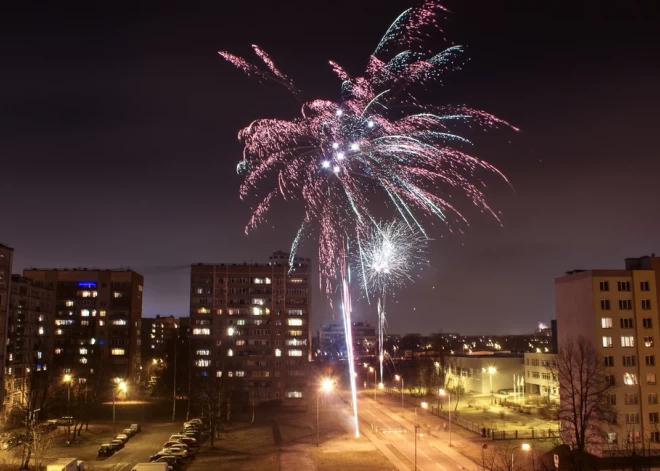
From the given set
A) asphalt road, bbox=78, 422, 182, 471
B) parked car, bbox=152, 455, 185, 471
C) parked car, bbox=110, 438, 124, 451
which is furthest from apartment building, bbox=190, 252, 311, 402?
parked car, bbox=152, 455, 185, 471

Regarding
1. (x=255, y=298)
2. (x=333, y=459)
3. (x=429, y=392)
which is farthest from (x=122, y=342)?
(x=333, y=459)

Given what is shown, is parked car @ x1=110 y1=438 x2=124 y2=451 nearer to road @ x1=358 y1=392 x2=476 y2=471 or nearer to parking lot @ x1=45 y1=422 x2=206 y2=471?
parking lot @ x1=45 y1=422 x2=206 y2=471

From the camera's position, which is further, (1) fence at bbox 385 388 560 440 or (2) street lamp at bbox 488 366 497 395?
(2) street lamp at bbox 488 366 497 395

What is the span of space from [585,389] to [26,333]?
6187 cm

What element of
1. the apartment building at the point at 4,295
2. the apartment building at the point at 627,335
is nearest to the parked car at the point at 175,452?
the apartment building at the point at 4,295

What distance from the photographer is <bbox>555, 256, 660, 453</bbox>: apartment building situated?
4150 cm

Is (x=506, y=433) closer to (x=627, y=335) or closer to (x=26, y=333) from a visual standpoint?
(x=627, y=335)

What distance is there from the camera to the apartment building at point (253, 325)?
78.2 m

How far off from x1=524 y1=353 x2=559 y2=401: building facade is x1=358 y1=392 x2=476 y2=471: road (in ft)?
64.1

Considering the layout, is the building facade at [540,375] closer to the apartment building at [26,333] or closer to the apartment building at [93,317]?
the apartment building at [93,317]

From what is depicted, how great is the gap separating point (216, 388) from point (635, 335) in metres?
35.6

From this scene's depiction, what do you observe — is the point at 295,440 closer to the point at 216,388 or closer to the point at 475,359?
the point at 216,388

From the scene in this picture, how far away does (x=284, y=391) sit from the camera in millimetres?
77938

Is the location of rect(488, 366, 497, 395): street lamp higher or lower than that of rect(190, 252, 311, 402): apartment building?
lower
